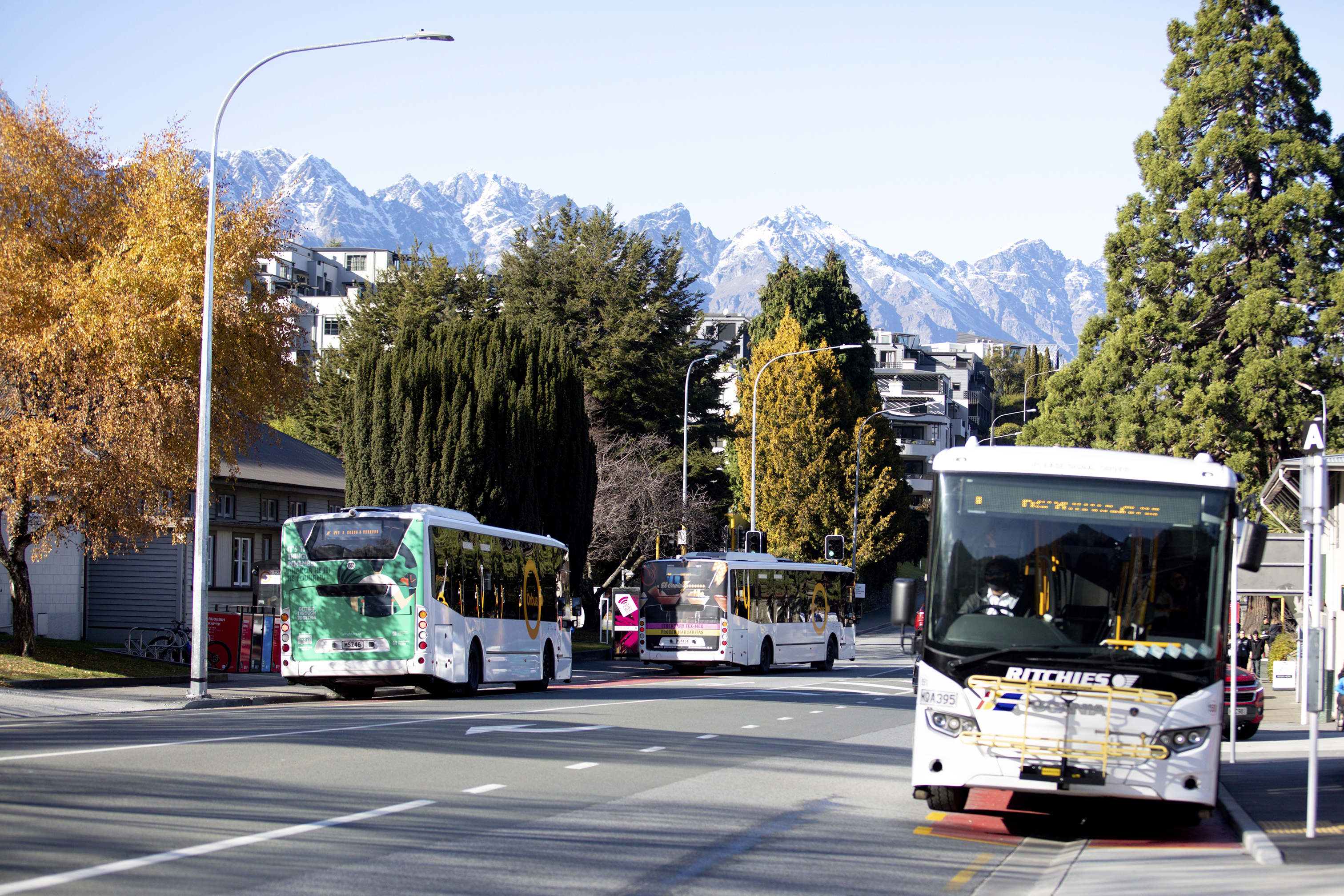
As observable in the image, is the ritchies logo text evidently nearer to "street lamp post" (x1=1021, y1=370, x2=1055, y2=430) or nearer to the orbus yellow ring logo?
the orbus yellow ring logo

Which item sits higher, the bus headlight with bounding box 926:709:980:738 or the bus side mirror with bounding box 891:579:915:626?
the bus side mirror with bounding box 891:579:915:626

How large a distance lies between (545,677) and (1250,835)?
62.6 ft

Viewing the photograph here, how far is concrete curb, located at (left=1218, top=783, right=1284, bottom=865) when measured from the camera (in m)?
8.88

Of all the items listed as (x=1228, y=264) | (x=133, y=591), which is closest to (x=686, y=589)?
(x=133, y=591)

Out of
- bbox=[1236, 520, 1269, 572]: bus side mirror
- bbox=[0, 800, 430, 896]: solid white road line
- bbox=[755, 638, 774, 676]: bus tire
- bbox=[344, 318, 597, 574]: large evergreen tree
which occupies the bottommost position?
bbox=[755, 638, 774, 676]: bus tire

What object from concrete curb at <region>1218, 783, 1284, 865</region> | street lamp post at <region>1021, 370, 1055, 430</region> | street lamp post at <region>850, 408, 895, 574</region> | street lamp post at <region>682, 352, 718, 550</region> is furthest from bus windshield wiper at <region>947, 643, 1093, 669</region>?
street lamp post at <region>1021, 370, 1055, 430</region>

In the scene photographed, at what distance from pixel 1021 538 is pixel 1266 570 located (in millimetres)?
16164

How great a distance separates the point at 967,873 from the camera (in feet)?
29.1

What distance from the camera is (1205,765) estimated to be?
9.71 meters

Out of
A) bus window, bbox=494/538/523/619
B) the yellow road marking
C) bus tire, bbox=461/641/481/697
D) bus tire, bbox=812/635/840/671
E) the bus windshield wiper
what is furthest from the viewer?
bus tire, bbox=812/635/840/671

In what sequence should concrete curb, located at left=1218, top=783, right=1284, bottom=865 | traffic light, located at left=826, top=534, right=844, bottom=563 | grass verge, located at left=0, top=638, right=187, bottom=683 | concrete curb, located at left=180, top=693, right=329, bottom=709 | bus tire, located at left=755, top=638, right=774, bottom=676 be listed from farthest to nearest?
1. traffic light, located at left=826, top=534, right=844, bottom=563
2. bus tire, located at left=755, top=638, right=774, bottom=676
3. grass verge, located at left=0, top=638, right=187, bottom=683
4. concrete curb, located at left=180, top=693, right=329, bottom=709
5. concrete curb, located at left=1218, top=783, right=1284, bottom=865

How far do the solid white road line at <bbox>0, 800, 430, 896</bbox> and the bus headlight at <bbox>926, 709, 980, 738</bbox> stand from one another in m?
3.82

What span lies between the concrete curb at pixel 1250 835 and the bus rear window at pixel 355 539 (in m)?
13.8

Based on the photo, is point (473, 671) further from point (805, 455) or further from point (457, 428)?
point (805, 455)
